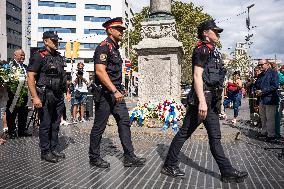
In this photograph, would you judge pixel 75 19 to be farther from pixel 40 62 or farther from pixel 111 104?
pixel 111 104

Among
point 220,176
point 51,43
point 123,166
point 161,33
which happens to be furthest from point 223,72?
point 161,33

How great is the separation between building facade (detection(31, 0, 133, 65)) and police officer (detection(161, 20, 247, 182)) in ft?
209

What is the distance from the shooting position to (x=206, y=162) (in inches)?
233

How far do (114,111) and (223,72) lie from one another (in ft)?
5.84

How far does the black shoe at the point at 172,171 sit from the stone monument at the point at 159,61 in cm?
551

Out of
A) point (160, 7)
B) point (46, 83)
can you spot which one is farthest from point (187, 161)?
point (160, 7)

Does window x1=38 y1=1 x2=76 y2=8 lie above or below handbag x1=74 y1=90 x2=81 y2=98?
above

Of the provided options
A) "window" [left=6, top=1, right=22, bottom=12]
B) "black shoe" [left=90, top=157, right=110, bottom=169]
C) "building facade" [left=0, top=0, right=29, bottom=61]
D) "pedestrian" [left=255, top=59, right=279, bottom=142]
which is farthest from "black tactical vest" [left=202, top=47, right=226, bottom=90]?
"window" [left=6, top=1, right=22, bottom=12]

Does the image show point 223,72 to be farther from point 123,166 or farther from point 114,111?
point 123,166

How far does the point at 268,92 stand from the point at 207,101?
391 centimetres

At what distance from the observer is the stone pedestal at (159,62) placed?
34.4 ft

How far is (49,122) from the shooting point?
6.15m

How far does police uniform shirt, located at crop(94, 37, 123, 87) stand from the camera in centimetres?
543

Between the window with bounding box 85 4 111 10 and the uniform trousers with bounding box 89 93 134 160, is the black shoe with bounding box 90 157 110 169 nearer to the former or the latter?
the uniform trousers with bounding box 89 93 134 160
